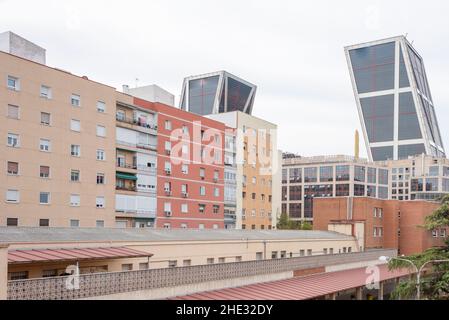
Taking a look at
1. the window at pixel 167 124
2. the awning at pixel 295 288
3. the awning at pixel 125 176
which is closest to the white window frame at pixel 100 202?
the awning at pixel 125 176

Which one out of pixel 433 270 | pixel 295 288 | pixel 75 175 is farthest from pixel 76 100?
pixel 433 270

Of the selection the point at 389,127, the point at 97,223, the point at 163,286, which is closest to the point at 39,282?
the point at 163,286

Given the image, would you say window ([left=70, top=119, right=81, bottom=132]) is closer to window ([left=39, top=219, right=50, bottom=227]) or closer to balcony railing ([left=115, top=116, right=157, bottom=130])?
balcony railing ([left=115, top=116, right=157, bottom=130])

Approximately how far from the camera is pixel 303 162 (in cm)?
11725

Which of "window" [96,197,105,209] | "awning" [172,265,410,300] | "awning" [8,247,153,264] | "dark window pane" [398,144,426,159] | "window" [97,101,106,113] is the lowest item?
"awning" [172,265,410,300]

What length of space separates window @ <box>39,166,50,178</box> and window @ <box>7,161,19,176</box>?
197 cm

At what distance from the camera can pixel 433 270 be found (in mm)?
20562

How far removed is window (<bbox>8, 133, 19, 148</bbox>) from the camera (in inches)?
1389

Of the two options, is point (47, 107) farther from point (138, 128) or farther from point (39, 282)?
point (39, 282)

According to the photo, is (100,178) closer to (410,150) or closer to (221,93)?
(221,93)

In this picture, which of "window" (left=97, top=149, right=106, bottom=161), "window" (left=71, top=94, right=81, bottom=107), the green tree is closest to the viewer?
the green tree

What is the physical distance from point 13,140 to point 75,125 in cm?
585

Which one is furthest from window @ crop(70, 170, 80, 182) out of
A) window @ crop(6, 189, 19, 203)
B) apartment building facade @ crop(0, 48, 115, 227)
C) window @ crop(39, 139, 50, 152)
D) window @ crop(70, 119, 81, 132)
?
window @ crop(6, 189, 19, 203)

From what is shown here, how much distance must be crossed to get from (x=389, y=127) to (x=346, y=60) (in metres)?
29.1
